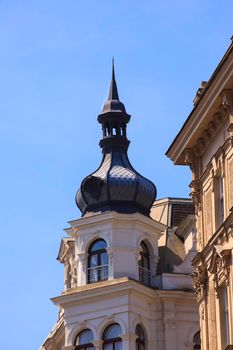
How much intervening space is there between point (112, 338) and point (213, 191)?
14.8 m

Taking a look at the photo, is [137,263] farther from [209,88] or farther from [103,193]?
[209,88]

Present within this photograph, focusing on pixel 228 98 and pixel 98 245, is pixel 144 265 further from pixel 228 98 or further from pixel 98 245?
pixel 228 98

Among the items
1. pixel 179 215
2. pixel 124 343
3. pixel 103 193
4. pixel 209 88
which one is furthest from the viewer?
pixel 179 215

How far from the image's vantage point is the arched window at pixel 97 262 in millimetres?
56594

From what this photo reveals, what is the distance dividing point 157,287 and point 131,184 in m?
4.58

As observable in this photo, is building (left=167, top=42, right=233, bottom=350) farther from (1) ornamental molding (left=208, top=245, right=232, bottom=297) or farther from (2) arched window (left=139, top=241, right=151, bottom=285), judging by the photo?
(2) arched window (left=139, top=241, right=151, bottom=285)

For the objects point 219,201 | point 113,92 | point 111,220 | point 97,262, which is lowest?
point 219,201

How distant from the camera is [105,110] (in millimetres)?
61438

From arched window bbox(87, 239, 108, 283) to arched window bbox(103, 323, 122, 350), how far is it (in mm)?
2339

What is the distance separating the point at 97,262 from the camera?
2244 inches

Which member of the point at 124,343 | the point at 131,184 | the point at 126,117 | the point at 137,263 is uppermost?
the point at 126,117

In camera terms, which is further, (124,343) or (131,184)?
(131,184)

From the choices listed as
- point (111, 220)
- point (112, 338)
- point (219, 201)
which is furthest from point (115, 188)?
point (219, 201)

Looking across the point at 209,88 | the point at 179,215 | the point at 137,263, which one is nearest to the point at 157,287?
the point at 137,263
